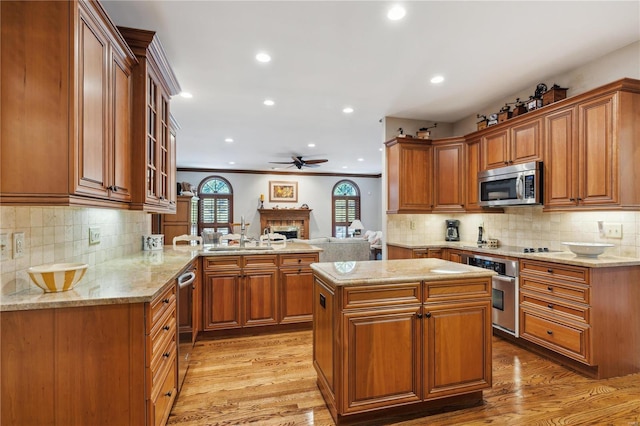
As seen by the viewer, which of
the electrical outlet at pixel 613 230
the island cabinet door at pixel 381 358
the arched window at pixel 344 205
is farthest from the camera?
the arched window at pixel 344 205

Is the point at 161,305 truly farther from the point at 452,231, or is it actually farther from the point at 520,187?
the point at 452,231

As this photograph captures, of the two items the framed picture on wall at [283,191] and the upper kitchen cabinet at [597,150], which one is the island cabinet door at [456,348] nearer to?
the upper kitchen cabinet at [597,150]

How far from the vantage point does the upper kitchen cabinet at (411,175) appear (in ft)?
13.9

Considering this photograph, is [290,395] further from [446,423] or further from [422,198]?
[422,198]

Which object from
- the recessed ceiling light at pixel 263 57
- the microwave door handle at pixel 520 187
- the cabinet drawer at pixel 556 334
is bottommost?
the cabinet drawer at pixel 556 334

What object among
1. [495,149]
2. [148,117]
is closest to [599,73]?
[495,149]

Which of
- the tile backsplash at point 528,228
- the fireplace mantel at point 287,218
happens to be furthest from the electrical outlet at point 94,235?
the fireplace mantel at point 287,218

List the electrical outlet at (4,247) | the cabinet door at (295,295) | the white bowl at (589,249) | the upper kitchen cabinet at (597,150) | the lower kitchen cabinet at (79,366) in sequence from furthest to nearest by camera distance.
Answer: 1. the cabinet door at (295,295)
2. the white bowl at (589,249)
3. the upper kitchen cabinet at (597,150)
4. the electrical outlet at (4,247)
5. the lower kitchen cabinet at (79,366)

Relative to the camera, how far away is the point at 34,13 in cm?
136

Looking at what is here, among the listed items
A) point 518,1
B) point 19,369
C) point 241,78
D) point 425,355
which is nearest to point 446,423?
point 425,355

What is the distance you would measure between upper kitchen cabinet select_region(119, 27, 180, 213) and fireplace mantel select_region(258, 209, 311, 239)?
23.1 feet

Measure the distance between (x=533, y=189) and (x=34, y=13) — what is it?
151 inches

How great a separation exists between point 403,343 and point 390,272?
16.7 inches

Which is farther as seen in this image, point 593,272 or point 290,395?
point 593,272
